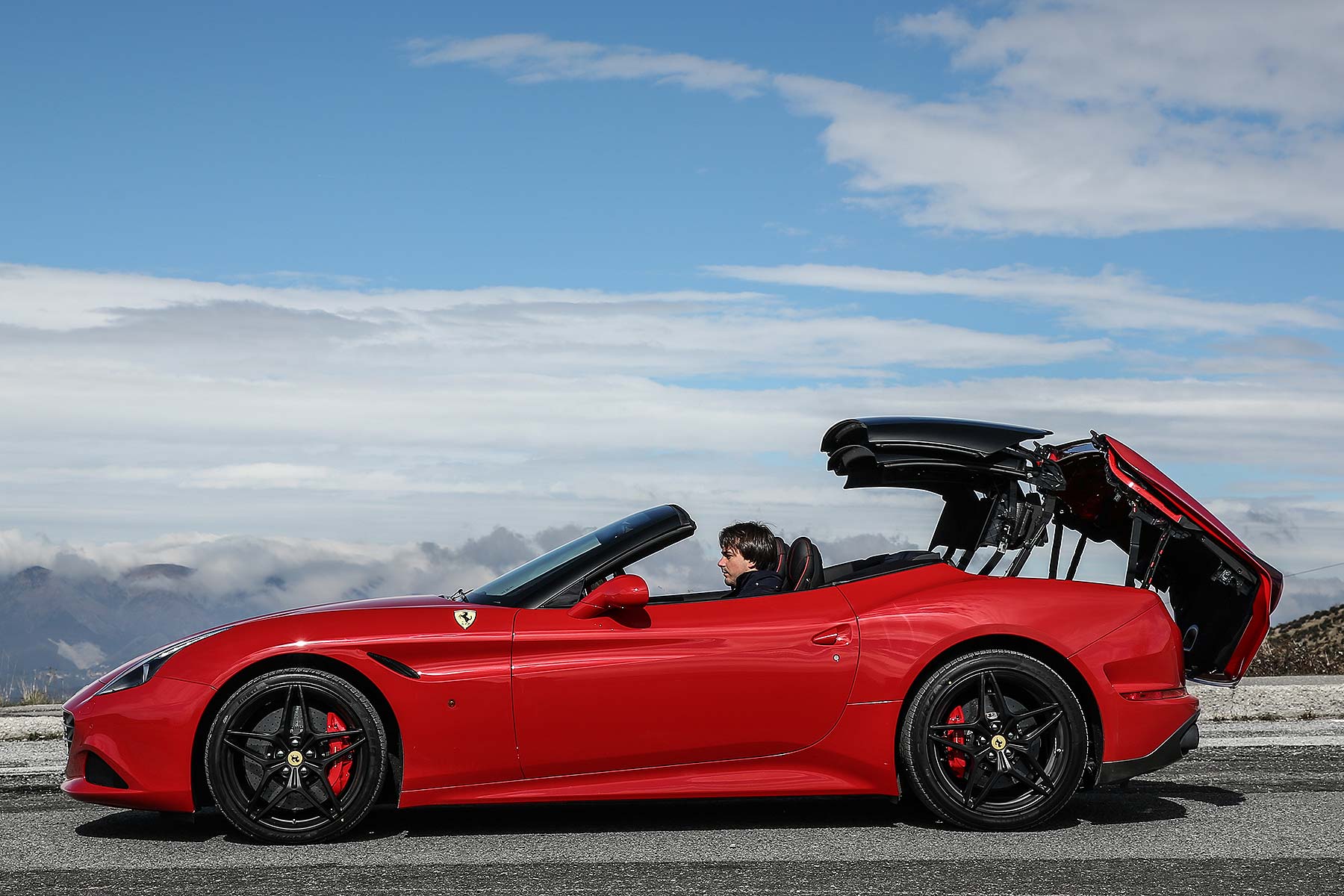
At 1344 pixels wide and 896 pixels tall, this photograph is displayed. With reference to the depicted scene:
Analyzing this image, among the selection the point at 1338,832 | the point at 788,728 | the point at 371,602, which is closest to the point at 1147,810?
the point at 1338,832

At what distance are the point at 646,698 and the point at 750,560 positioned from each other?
999 mm

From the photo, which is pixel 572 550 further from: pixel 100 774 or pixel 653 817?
pixel 100 774

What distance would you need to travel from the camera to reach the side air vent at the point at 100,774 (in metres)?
5.52

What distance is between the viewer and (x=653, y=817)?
6.14 m

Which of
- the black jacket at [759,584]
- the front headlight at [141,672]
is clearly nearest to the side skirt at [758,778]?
the black jacket at [759,584]

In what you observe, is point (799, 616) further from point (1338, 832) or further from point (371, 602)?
point (1338, 832)

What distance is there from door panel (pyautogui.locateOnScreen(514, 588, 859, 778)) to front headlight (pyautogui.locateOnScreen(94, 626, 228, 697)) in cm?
145

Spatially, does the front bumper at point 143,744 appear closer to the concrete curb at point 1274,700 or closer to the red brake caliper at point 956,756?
the red brake caliper at point 956,756

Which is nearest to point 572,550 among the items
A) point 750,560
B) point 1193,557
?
point 750,560

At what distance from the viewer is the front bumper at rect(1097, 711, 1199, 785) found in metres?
5.89

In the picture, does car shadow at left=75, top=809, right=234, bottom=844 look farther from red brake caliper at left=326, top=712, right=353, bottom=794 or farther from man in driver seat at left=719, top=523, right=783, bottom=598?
man in driver seat at left=719, top=523, right=783, bottom=598

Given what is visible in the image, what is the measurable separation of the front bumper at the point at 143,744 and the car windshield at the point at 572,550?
1.28 meters

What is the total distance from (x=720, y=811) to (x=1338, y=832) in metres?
2.67

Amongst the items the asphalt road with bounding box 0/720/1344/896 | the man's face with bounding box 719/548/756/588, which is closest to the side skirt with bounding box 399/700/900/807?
the asphalt road with bounding box 0/720/1344/896
